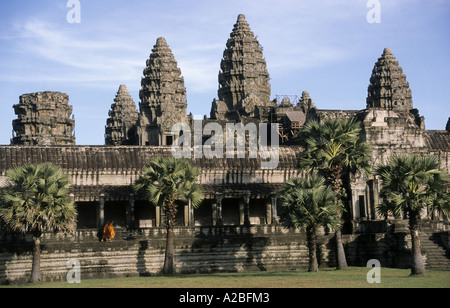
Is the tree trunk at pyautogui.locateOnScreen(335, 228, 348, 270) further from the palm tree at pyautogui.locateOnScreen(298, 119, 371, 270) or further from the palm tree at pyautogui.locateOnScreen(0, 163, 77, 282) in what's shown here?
the palm tree at pyautogui.locateOnScreen(0, 163, 77, 282)

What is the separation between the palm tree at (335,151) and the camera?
161ft

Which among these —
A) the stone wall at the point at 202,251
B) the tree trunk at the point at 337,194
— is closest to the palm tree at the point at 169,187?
the stone wall at the point at 202,251

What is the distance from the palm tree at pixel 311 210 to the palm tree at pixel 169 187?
6.80 m

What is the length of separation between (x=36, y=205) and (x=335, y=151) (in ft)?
63.3

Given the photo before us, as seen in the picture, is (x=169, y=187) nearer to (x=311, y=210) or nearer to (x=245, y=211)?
(x=311, y=210)

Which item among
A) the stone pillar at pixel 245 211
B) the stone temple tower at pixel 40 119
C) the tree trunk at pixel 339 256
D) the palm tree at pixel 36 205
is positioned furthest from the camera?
the stone temple tower at pixel 40 119

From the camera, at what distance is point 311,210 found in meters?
45.6

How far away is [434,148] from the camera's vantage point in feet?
224

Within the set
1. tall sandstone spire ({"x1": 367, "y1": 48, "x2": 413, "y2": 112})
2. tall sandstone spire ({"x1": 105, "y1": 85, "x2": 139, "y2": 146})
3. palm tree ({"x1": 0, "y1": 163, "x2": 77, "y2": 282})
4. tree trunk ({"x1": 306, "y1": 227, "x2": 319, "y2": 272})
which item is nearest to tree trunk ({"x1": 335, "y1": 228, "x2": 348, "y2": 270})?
tree trunk ({"x1": 306, "y1": 227, "x2": 319, "y2": 272})

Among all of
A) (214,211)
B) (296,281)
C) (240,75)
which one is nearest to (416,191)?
(296,281)

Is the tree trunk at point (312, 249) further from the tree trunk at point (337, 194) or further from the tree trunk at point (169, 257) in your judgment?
the tree trunk at point (169, 257)

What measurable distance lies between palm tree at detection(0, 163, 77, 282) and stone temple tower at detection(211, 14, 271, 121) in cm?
6634
